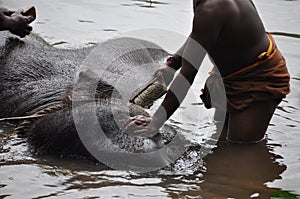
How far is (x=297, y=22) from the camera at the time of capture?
6.48 meters

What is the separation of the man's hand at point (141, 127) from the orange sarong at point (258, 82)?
0.69 metres

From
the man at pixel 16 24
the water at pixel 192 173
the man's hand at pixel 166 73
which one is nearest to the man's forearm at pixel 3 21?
the man at pixel 16 24

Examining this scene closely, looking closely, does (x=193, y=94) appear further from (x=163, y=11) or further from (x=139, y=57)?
(x=163, y=11)

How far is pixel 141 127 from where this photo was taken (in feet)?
10.0

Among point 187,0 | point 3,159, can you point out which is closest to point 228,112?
point 3,159

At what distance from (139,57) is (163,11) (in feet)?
8.54

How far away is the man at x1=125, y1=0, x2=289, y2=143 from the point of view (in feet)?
10.5

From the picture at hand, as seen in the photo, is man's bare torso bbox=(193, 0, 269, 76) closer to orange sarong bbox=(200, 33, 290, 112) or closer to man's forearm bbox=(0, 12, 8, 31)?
orange sarong bbox=(200, 33, 290, 112)

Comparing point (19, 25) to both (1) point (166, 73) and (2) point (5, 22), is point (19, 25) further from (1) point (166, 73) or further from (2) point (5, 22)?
(1) point (166, 73)

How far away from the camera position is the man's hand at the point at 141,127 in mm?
3039

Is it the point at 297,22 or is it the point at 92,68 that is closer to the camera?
the point at 92,68

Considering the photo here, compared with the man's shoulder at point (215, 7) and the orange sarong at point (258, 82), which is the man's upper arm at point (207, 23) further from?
the orange sarong at point (258, 82)

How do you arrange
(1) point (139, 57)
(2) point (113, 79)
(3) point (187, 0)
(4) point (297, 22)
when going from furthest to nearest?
(3) point (187, 0), (4) point (297, 22), (1) point (139, 57), (2) point (113, 79)

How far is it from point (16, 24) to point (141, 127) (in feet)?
4.57
